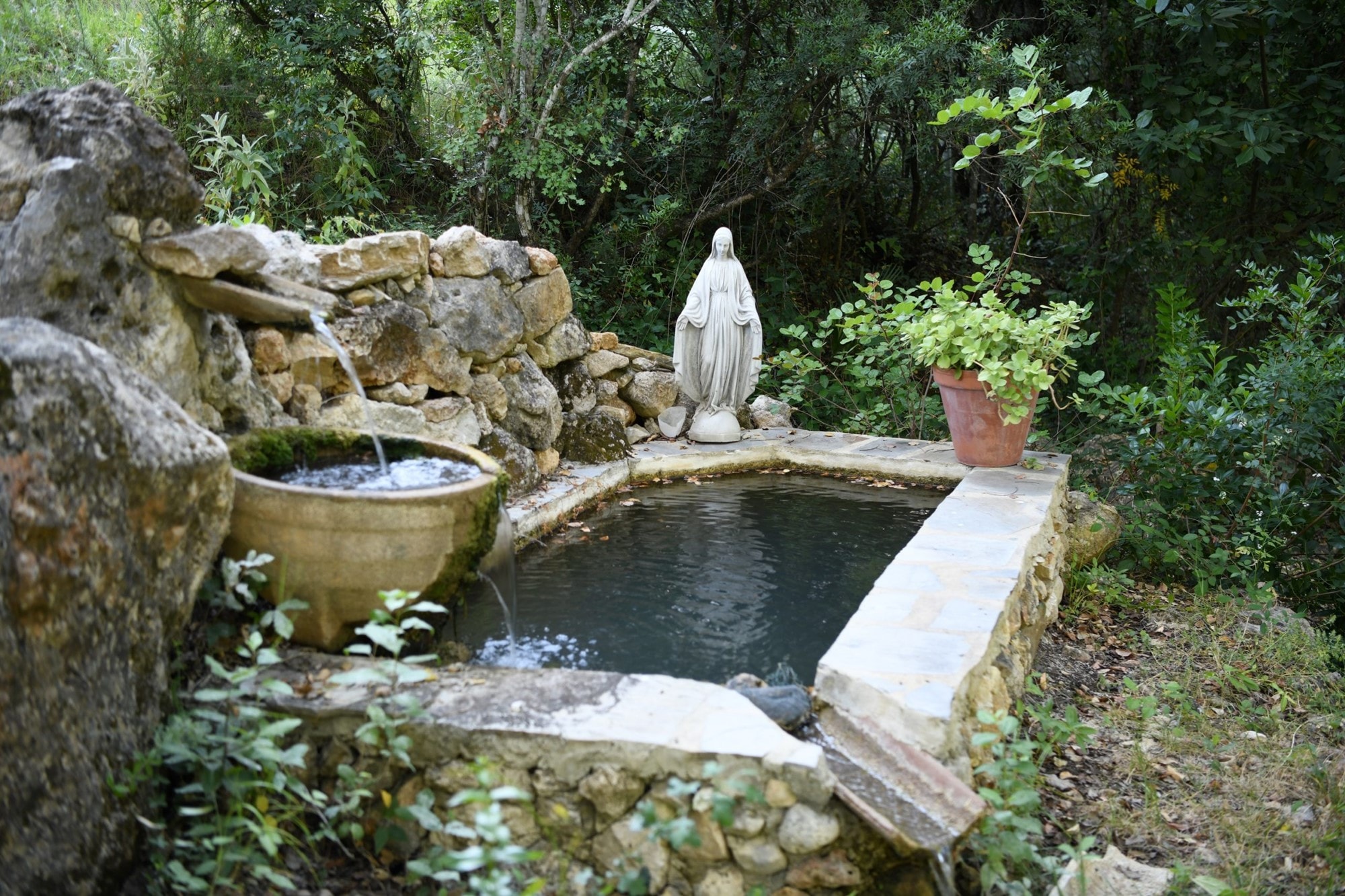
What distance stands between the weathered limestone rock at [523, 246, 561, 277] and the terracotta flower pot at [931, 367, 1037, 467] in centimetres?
242

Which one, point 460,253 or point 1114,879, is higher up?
point 460,253

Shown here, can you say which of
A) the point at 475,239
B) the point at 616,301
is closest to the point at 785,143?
the point at 616,301

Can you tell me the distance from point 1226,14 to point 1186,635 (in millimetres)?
4199

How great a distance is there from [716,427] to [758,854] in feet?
14.7

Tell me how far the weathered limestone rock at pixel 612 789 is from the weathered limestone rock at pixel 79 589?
1.16m

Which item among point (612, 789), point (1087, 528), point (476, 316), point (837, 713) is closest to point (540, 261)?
point (476, 316)

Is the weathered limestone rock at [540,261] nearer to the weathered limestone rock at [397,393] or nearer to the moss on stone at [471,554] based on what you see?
the weathered limestone rock at [397,393]

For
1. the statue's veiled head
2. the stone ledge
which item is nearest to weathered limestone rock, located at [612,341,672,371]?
the statue's veiled head

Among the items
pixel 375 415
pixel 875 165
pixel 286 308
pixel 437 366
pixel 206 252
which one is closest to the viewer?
pixel 206 252

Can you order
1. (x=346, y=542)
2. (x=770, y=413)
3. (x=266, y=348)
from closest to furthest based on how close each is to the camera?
1. (x=346, y=542)
2. (x=266, y=348)
3. (x=770, y=413)

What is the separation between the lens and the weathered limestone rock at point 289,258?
4.66 metres

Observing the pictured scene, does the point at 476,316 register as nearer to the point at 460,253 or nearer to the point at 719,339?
the point at 460,253

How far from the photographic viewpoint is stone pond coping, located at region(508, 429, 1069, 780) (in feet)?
10.9

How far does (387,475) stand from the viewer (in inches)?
151
